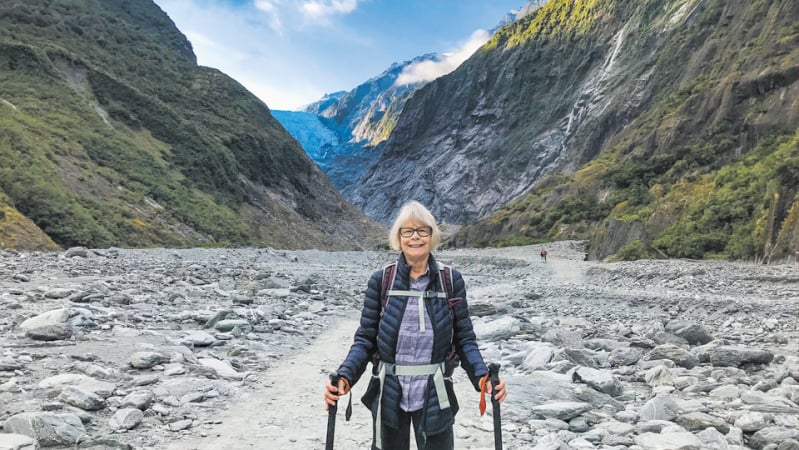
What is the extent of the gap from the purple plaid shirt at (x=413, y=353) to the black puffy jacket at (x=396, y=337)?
0.04 meters

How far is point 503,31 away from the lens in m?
133

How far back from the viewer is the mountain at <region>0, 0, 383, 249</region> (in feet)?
103

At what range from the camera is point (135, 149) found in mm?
50719

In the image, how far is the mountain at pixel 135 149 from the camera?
3131cm

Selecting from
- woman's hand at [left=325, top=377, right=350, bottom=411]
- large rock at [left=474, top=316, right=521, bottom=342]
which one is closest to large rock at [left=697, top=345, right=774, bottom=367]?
large rock at [left=474, top=316, right=521, bottom=342]

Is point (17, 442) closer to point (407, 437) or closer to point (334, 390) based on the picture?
point (334, 390)

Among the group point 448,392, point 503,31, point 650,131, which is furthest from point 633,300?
point 503,31

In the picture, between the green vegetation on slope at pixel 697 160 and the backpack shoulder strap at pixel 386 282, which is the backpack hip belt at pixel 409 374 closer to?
the backpack shoulder strap at pixel 386 282

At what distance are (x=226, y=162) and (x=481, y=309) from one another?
60229 millimetres

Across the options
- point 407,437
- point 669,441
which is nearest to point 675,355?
point 669,441

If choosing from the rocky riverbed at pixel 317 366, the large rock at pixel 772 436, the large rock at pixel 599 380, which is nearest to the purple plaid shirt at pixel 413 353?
the rocky riverbed at pixel 317 366

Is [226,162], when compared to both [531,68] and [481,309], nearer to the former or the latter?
[481,309]

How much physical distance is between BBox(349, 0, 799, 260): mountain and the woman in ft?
62.0

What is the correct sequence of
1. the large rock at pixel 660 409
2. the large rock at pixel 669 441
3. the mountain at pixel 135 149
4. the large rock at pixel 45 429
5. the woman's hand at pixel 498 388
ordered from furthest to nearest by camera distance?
the mountain at pixel 135 149 < the large rock at pixel 660 409 < the large rock at pixel 45 429 < the large rock at pixel 669 441 < the woman's hand at pixel 498 388
